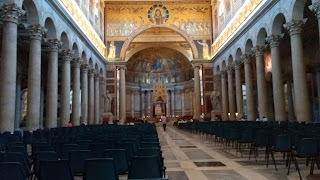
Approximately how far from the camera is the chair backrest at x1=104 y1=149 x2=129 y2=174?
6028mm

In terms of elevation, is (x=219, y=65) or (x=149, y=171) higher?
(x=219, y=65)

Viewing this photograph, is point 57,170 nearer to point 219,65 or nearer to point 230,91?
point 230,91

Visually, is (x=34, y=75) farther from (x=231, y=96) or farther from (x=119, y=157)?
(x=231, y=96)

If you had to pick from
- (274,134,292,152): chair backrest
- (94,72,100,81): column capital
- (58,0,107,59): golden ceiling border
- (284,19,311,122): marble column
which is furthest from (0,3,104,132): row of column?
(284,19,311,122): marble column

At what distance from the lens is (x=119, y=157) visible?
623 cm

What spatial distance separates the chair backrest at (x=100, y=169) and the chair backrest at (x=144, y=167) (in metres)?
0.45

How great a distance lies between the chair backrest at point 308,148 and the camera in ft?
24.5

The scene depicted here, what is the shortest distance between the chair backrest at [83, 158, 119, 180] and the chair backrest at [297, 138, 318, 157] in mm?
5082

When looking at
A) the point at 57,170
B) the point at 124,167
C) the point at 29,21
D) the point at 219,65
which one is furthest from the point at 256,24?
the point at 57,170

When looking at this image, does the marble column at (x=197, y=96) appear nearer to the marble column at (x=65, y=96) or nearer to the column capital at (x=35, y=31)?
the marble column at (x=65, y=96)

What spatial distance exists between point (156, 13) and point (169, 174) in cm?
4087

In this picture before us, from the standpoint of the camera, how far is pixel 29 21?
66.6ft

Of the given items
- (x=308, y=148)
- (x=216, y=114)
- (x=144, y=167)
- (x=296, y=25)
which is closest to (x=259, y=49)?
(x=296, y=25)

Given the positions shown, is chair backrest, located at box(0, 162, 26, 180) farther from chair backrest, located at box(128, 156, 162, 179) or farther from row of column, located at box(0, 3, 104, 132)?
row of column, located at box(0, 3, 104, 132)
